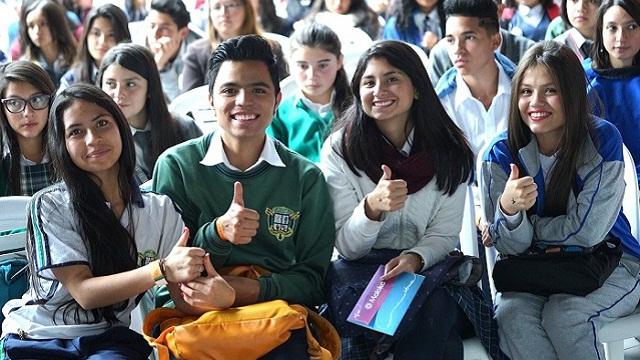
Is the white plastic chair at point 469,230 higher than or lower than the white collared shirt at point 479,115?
lower

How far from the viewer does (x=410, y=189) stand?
2.37 m

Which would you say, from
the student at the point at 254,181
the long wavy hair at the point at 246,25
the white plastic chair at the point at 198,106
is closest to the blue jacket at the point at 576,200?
the student at the point at 254,181

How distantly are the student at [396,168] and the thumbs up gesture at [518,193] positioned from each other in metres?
0.14

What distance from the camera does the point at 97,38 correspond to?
412cm

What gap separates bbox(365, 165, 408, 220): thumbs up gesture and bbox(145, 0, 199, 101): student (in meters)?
2.34

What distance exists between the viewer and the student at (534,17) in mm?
5043

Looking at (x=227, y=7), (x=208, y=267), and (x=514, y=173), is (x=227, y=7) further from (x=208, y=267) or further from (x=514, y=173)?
(x=208, y=267)

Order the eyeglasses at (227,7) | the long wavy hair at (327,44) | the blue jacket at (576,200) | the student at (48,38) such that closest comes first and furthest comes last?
1. the blue jacket at (576,200)
2. the long wavy hair at (327,44)
3. the eyeglasses at (227,7)
4. the student at (48,38)

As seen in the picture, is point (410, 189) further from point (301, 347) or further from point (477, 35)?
point (477, 35)

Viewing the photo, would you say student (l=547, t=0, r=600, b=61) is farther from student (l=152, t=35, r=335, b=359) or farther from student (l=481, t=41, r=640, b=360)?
student (l=152, t=35, r=335, b=359)

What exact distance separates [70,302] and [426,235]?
833 millimetres

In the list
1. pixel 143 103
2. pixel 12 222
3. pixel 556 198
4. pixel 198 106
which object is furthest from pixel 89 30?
pixel 556 198

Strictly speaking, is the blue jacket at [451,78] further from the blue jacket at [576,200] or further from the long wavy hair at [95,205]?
the long wavy hair at [95,205]

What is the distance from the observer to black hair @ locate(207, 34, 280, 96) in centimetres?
229
